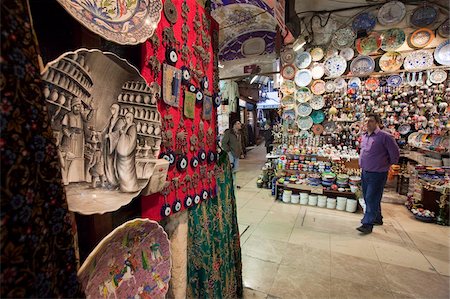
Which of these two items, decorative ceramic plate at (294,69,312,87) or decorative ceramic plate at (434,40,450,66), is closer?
decorative ceramic plate at (434,40,450,66)

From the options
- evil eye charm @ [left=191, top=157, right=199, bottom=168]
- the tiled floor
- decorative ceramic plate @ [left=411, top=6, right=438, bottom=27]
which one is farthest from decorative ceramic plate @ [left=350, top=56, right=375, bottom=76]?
evil eye charm @ [left=191, top=157, right=199, bottom=168]

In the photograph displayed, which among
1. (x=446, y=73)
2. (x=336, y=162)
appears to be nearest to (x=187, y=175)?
(x=336, y=162)

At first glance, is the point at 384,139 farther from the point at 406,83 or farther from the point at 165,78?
the point at 165,78

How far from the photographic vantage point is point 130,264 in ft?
2.47

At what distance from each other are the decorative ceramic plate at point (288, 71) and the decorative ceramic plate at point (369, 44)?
1233 mm

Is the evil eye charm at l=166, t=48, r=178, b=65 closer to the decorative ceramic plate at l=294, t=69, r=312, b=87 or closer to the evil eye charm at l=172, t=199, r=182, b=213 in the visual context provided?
the evil eye charm at l=172, t=199, r=182, b=213

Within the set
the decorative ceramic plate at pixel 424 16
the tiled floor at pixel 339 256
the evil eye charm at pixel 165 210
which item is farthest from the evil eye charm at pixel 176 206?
the decorative ceramic plate at pixel 424 16

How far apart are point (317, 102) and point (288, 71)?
89 cm

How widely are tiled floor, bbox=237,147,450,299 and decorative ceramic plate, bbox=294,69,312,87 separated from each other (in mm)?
2565

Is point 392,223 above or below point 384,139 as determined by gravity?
below

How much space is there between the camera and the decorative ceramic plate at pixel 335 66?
14.4ft

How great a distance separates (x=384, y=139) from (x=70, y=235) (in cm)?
328

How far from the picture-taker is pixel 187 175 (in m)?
1.20

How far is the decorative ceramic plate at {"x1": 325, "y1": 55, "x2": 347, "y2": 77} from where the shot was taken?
438 cm
